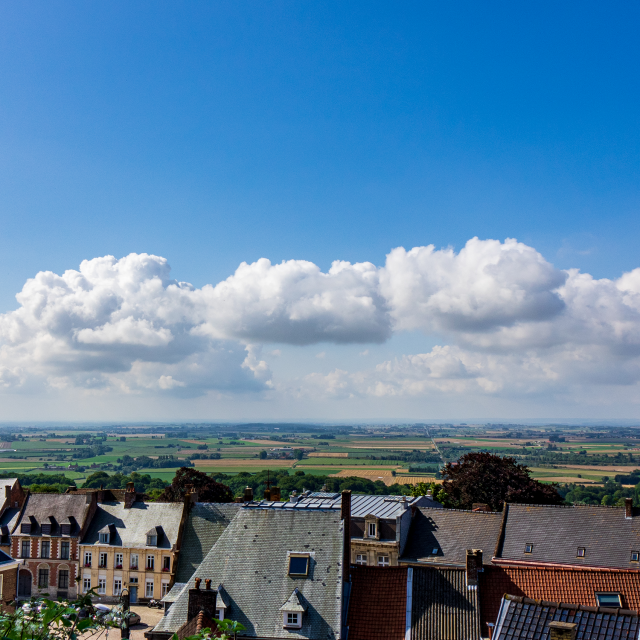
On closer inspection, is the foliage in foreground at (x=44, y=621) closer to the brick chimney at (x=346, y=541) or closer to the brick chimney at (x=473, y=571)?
the brick chimney at (x=346, y=541)

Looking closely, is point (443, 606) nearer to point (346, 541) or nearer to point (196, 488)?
point (346, 541)

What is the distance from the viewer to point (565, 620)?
2269 centimetres

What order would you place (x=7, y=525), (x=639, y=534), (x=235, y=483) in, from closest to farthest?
(x=639, y=534)
(x=7, y=525)
(x=235, y=483)

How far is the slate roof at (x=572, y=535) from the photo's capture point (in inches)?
1896

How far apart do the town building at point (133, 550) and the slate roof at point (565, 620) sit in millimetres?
38158

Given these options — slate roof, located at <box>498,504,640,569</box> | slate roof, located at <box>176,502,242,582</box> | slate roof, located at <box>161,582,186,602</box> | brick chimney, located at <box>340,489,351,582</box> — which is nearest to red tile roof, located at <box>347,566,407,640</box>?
brick chimney, located at <box>340,489,351,582</box>

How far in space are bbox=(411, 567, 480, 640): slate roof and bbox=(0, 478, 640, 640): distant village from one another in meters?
0.07

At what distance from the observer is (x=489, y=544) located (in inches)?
2029

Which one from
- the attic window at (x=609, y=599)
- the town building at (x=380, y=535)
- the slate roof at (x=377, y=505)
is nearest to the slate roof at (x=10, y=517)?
the slate roof at (x=377, y=505)

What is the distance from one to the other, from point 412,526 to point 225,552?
24.7 metres

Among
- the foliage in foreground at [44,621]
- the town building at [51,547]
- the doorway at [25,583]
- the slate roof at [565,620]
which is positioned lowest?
the doorway at [25,583]

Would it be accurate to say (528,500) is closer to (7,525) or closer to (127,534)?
(127,534)

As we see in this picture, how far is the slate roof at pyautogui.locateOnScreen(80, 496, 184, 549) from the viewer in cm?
5884

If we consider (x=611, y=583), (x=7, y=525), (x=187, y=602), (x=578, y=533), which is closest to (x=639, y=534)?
(x=578, y=533)
